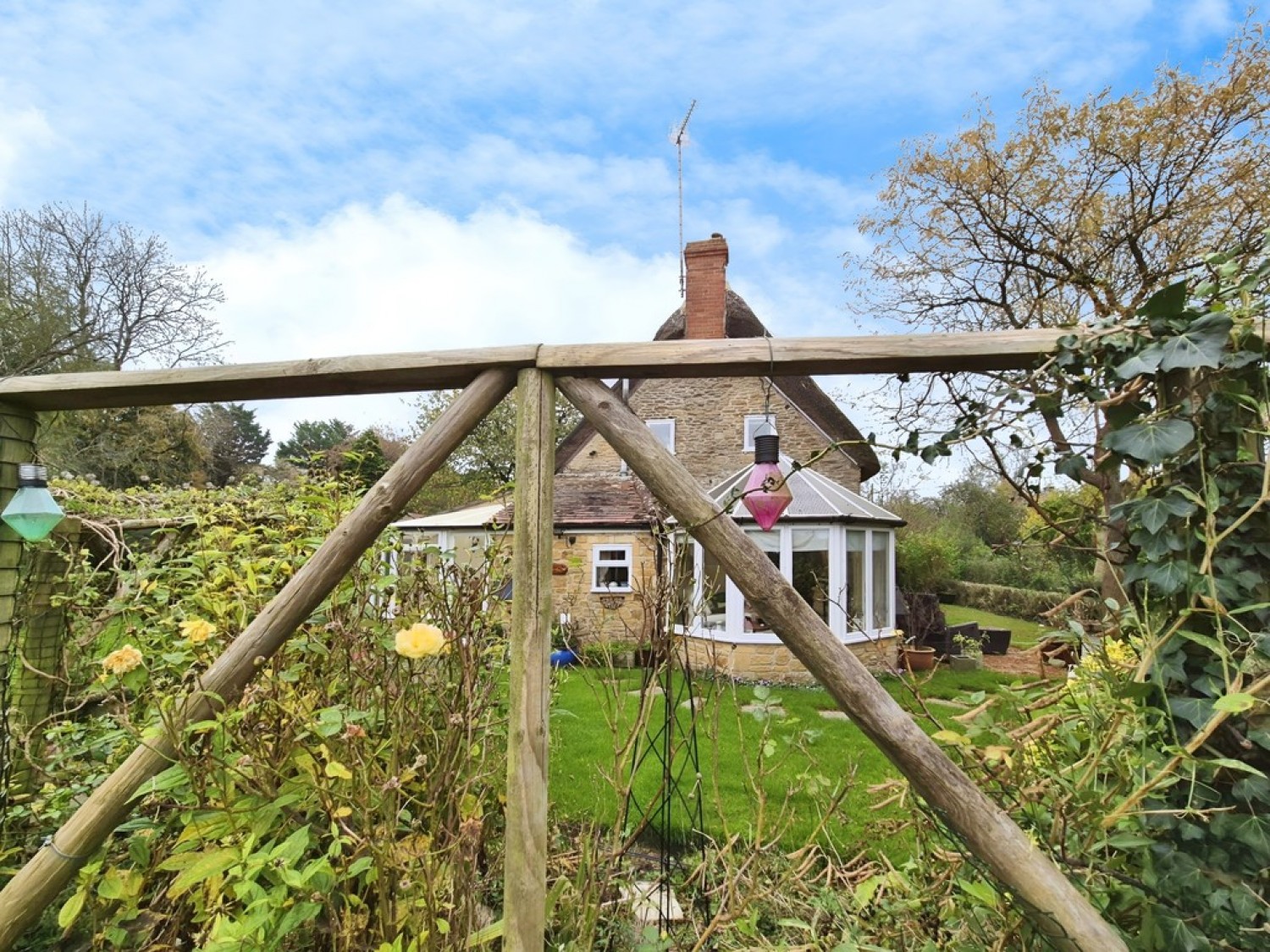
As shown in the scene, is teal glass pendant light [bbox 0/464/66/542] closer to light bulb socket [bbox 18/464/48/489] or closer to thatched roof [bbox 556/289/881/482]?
light bulb socket [bbox 18/464/48/489]

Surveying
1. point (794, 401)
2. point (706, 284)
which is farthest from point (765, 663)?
point (706, 284)

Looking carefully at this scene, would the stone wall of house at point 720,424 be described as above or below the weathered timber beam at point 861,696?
above

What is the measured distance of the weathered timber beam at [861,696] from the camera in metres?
1.13

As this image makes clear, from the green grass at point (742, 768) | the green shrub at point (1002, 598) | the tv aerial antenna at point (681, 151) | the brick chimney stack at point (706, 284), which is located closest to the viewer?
the green grass at point (742, 768)

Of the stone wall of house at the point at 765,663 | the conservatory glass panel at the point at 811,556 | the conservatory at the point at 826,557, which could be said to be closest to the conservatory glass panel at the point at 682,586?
the conservatory at the point at 826,557

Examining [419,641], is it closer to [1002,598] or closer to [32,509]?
[32,509]

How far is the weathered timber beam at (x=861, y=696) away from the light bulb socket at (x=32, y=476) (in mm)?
1506

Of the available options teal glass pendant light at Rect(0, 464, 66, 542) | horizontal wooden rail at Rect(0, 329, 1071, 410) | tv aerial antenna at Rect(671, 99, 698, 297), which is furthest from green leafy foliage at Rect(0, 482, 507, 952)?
tv aerial antenna at Rect(671, 99, 698, 297)

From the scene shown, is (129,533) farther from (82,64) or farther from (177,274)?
(177,274)

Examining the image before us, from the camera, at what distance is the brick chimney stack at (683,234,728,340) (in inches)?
422

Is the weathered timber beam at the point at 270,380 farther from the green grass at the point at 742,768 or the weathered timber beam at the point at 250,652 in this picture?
the green grass at the point at 742,768

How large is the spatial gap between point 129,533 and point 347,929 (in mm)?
3073

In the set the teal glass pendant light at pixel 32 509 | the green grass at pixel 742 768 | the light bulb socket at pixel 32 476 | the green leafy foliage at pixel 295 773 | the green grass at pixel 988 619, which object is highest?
the light bulb socket at pixel 32 476

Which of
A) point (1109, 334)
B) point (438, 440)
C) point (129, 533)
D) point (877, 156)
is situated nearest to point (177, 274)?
point (129, 533)
